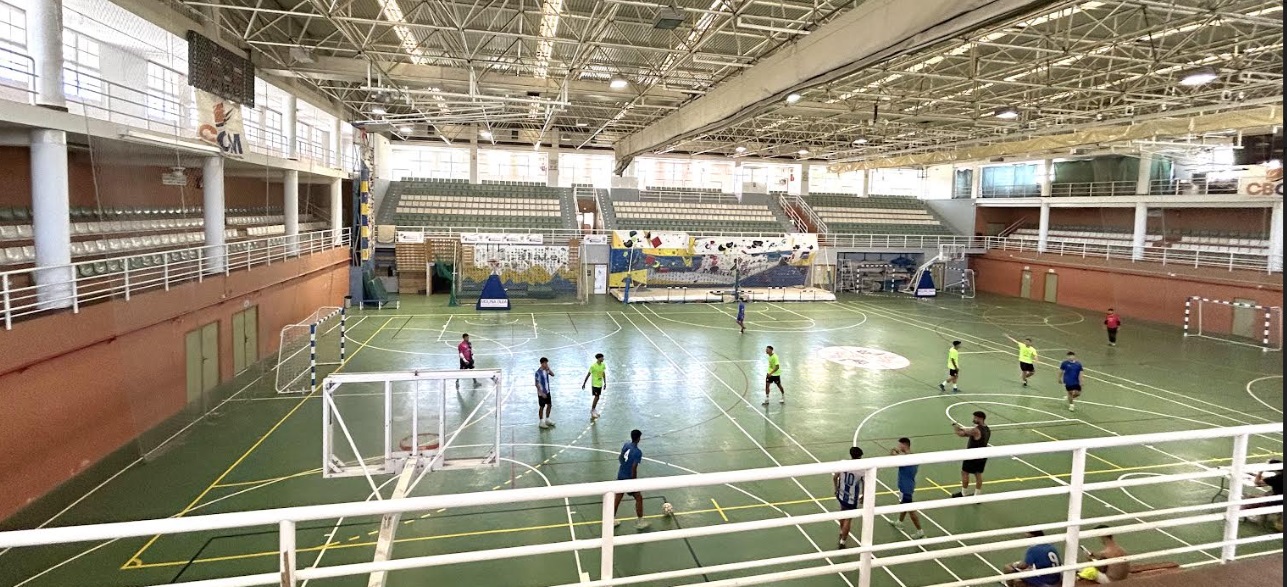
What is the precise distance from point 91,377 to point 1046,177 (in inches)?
1811

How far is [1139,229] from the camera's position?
34156 mm

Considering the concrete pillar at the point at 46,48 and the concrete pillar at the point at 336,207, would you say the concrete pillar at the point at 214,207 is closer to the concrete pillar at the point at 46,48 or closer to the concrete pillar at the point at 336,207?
the concrete pillar at the point at 46,48

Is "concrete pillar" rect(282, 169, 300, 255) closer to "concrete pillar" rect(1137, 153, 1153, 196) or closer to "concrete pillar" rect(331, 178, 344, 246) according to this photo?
"concrete pillar" rect(331, 178, 344, 246)

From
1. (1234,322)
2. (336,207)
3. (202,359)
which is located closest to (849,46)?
(202,359)

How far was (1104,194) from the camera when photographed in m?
37.6

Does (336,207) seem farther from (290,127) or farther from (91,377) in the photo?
(91,377)

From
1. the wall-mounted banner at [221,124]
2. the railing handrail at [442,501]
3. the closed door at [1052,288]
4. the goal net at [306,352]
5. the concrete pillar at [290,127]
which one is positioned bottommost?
the goal net at [306,352]

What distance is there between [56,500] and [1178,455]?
20302 millimetres

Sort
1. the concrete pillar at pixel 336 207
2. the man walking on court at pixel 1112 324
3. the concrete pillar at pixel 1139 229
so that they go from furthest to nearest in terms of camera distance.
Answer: the concrete pillar at pixel 1139 229, the concrete pillar at pixel 336 207, the man walking on court at pixel 1112 324

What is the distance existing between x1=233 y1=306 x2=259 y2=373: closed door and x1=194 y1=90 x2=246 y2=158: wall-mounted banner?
4.52m

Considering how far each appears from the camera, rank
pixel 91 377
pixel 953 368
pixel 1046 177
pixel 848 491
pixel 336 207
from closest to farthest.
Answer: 1. pixel 848 491
2. pixel 91 377
3. pixel 953 368
4. pixel 336 207
5. pixel 1046 177

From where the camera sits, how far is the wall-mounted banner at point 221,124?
53.9ft

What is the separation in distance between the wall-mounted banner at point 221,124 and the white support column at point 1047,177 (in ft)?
137

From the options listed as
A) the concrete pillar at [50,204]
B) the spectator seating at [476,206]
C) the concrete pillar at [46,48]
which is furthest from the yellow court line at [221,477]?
the spectator seating at [476,206]
